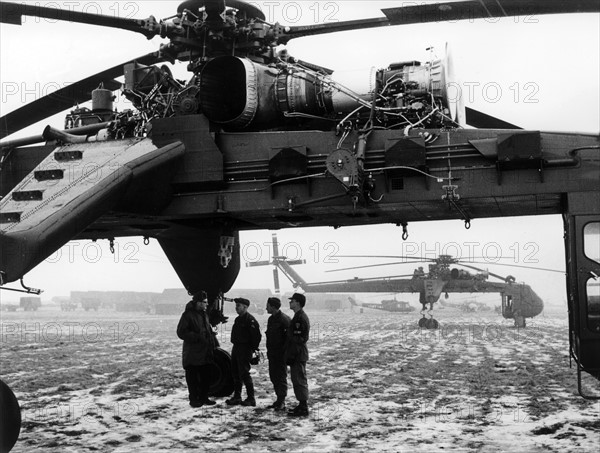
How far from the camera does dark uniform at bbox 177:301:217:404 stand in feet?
31.0

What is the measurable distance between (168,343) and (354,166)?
1769cm

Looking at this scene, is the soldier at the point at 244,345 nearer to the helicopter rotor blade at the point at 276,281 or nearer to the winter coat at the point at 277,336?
the winter coat at the point at 277,336

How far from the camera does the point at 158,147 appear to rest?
8.25 m

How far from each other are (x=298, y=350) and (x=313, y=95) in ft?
11.4

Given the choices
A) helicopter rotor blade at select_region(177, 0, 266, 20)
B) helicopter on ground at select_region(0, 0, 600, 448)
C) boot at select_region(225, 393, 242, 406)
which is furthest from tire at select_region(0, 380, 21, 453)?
helicopter rotor blade at select_region(177, 0, 266, 20)

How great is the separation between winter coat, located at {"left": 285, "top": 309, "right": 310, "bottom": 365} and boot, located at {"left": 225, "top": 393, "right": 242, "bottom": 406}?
1397 mm

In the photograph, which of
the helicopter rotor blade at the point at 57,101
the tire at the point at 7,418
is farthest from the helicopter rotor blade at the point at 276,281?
the tire at the point at 7,418

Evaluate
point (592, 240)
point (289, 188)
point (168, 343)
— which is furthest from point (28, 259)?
point (168, 343)

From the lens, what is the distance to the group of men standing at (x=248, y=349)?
29.3ft

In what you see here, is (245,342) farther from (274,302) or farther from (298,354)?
(298,354)

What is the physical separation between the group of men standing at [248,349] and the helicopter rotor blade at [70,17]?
13.0 ft

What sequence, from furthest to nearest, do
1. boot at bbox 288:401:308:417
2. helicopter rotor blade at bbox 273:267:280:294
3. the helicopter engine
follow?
helicopter rotor blade at bbox 273:267:280:294
boot at bbox 288:401:308:417
the helicopter engine

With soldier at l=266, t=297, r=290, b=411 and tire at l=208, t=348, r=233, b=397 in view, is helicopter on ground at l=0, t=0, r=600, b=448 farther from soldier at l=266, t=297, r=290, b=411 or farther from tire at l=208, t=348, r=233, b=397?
tire at l=208, t=348, r=233, b=397

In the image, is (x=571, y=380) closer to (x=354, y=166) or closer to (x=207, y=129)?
(x=354, y=166)
